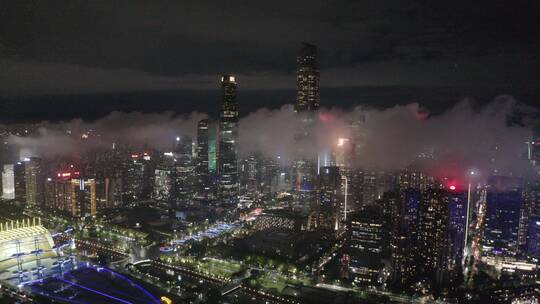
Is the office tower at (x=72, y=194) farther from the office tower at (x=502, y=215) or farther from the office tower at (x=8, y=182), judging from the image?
the office tower at (x=502, y=215)

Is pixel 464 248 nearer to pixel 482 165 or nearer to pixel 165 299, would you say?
pixel 482 165

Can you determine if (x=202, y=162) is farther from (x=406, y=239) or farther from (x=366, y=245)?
(x=406, y=239)

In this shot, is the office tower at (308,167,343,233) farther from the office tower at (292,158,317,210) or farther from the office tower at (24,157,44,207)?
the office tower at (24,157,44,207)

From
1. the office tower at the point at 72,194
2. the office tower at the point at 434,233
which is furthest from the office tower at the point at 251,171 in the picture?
the office tower at the point at 434,233

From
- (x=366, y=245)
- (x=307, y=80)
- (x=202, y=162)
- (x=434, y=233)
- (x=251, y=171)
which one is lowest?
(x=366, y=245)

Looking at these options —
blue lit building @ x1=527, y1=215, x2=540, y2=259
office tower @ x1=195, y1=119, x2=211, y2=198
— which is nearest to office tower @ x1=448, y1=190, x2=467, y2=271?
blue lit building @ x1=527, y1=215, x2=540, y2=259

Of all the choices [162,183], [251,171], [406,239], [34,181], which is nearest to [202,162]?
[162,183]
